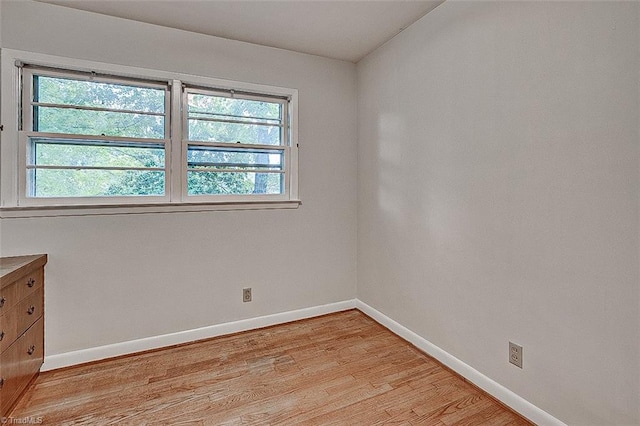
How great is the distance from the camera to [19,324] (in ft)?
6.17

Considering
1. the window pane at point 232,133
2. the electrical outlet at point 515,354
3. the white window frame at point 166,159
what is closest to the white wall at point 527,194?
the electrical outlet at point 515,354

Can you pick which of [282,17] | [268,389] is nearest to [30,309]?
[268,389]

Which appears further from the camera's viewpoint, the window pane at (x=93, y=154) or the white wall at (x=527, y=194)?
the window pane at (x=93, y=154)

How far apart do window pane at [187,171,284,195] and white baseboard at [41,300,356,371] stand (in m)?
1.16

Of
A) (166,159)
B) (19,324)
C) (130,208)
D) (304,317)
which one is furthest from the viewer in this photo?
(304,317)

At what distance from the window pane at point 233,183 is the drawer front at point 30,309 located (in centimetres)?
121

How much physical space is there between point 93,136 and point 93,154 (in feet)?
0.44

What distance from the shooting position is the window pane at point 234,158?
2.72 meters

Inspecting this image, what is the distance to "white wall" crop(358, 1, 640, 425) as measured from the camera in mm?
1394

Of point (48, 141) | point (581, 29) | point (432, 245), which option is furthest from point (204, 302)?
point (581, 29)

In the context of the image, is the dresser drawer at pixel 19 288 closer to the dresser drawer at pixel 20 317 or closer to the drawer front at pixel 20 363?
the dresser drawer at pixel 20 317

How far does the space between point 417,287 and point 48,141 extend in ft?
9.59

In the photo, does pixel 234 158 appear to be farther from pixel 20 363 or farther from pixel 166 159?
pixel 20 363

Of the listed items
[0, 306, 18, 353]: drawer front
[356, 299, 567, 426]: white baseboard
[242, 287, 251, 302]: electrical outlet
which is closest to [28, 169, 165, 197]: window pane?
[0, 306, 18, 353]: drawer front
